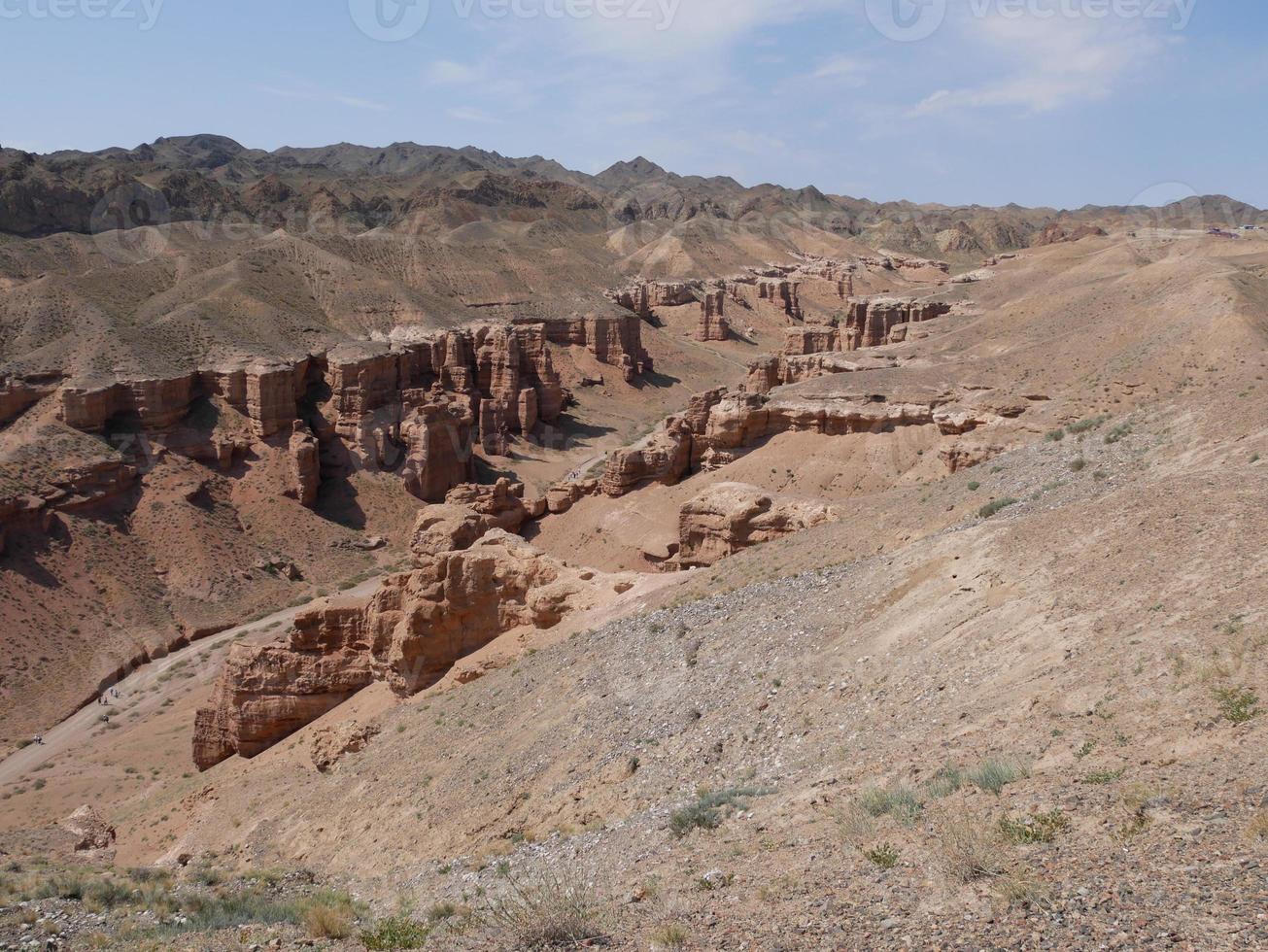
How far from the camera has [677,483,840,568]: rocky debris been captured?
79.2 ft

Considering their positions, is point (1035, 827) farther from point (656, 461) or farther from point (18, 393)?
point (18, 393)

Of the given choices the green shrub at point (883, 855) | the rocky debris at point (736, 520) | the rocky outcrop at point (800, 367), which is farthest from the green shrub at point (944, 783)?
the rocky outcrop at point (800, 367)

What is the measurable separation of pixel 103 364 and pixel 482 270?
162ft

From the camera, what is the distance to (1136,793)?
285 inches

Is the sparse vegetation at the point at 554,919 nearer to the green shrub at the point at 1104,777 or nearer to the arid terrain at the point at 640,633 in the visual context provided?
the arid terrain at the point at 640,633

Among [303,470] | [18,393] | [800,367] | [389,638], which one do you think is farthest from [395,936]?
[18,393]

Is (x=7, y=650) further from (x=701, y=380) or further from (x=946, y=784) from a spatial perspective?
(x=701, y=380)

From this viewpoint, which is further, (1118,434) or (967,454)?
(967,454)

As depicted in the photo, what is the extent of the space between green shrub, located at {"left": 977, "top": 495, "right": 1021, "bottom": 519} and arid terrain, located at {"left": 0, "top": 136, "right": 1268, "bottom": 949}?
227 millimetres

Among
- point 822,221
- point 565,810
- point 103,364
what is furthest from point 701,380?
point 822,221

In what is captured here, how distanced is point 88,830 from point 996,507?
20.3m

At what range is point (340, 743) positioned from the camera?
19.2 metres

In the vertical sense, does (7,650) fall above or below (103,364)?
below

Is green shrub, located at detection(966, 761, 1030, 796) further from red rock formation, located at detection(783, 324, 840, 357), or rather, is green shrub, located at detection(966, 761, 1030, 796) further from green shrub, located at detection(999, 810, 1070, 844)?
red rock formation, located at detection(783, 324, 840, 357)
